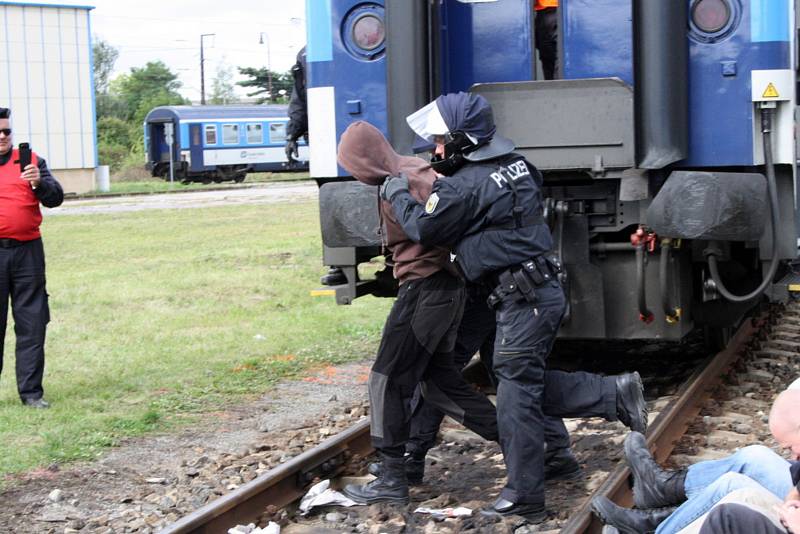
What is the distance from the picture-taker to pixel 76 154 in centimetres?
4150

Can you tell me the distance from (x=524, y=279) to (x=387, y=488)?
3.95ft

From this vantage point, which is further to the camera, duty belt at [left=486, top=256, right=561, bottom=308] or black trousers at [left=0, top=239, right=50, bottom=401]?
black trousers at [left=0, top=239, right=50, bottom=401]

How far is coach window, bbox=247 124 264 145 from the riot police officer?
4274 cm

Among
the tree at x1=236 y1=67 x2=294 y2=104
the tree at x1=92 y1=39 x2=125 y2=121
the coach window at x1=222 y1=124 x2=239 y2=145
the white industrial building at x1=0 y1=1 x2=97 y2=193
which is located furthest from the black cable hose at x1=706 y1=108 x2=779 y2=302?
the tree at x1=92 y1=39 x2=125 y2=121

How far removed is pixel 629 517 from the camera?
4.76 metres

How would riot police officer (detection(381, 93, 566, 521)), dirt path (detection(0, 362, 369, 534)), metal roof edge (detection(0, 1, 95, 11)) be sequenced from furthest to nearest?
metal roof edge (detection(0, 1, 95, 11)) < dirt path (detection(0, 362, 369, 534)) < riot police officer (detection(381, 93, 566, 521))

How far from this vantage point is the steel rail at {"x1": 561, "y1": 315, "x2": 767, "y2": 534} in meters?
5.07

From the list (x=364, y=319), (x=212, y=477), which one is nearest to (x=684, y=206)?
(x=212, y=477)

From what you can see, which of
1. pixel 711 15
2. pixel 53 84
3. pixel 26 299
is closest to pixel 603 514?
pixel 711 15

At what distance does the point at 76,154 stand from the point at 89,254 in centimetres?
2367

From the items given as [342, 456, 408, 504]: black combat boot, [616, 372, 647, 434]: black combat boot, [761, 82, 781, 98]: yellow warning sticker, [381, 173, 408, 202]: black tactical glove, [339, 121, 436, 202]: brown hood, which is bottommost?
[342, 456, 408, 504]: black combat boot

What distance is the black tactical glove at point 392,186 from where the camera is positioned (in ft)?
17.3

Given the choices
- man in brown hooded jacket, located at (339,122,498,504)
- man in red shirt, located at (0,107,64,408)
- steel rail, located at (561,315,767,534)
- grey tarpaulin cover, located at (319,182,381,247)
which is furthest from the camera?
man in red shirt, located at (0,107,64,408)

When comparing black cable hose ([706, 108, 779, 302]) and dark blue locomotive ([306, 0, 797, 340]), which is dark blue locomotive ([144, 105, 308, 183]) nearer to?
dark blue locomotive ([306, 0, 797, 340])
